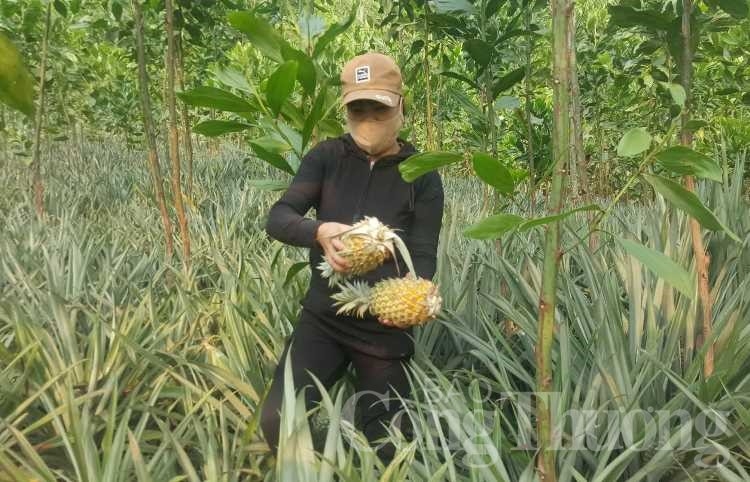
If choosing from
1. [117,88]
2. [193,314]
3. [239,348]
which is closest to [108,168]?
[117,88]

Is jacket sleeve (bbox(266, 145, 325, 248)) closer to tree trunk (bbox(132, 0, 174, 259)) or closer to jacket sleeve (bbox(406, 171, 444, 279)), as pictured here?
jacket sleeve (bbox(406, 171, 444, 279))

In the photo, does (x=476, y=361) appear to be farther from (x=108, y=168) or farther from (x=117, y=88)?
(x=117, y=88)

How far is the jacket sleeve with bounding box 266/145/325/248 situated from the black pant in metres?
0.24

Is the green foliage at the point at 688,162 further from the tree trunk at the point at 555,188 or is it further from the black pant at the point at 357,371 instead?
the black pant at the point at 357,371

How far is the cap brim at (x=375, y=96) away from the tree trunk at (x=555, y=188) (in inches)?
16.7

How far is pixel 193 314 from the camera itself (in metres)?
2.11

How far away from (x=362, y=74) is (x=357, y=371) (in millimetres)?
674

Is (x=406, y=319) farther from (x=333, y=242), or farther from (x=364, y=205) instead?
(x=364, y=205)

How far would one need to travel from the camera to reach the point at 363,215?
144cm

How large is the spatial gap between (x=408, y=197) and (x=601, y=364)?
1.77ft

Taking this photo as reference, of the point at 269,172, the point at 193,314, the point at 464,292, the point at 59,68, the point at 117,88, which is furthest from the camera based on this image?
the point at 117,88

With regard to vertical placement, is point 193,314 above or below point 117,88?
below

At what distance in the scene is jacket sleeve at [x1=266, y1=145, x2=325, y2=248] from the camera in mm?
1328

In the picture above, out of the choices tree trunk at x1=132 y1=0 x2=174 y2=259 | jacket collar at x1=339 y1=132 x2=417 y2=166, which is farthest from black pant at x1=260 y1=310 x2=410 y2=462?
tree trunk at x1=132 y1=0 x2=174 y2=259
